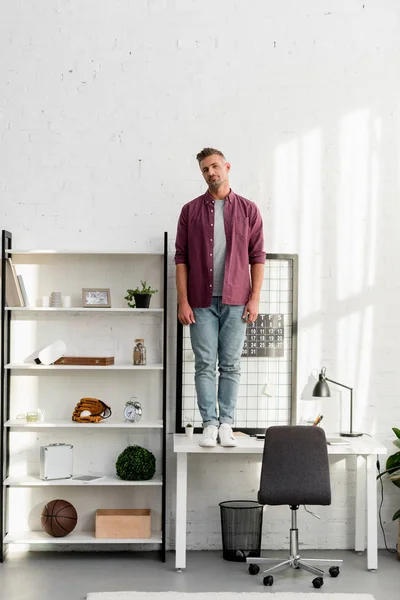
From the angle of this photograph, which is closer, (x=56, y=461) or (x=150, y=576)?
(x=150, y=576)

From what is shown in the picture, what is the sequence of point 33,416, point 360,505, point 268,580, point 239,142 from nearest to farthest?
point 268,580, point 33,416, point 360,505, point 239,142

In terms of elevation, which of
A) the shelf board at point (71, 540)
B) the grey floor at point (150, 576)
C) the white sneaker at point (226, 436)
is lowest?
the grey floor at point (150, 576)

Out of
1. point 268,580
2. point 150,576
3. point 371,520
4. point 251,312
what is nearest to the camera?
point 268,580

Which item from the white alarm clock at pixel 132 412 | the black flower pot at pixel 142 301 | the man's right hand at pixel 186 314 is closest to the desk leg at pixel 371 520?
the man's right hand at pixel 186 314

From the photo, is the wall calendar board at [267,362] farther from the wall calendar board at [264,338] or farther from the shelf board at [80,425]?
the shelf board at [80,425]

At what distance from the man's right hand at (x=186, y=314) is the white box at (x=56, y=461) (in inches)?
42.1

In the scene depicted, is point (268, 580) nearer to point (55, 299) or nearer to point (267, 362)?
point (267, 362)

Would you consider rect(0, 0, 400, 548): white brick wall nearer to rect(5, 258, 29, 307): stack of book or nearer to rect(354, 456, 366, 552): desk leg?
rect(354, 456, 366, 552): desk leg

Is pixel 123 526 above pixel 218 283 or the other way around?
the other way around

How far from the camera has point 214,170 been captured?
4.64 metres

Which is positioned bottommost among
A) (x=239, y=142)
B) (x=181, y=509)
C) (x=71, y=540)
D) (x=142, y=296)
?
(x=71, y=540)

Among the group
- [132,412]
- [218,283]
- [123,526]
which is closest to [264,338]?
[218,283]

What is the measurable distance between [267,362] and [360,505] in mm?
1074

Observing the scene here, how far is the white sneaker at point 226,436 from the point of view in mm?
4496
